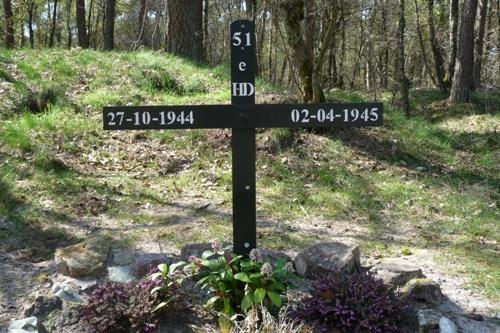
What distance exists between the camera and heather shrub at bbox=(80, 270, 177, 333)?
3457 mm

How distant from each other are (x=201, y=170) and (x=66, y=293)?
3736mm

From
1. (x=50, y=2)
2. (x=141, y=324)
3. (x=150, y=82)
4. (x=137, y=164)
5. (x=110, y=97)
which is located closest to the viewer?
(x=141, y=324)

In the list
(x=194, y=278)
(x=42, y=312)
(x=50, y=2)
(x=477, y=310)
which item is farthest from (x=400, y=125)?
(x=50, y=2)

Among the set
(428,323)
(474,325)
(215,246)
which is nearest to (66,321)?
(215,246)

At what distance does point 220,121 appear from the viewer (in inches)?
148

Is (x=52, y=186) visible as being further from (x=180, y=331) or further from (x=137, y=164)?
(x=180, y=331)

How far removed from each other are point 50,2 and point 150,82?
2374 cm

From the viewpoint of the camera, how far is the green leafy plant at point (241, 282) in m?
3.45

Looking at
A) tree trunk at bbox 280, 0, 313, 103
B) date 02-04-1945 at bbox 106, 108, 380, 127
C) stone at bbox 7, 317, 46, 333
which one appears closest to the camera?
stone at bbox 7, 317, 46, 333

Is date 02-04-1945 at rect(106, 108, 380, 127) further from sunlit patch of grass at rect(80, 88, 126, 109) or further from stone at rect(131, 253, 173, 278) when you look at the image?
sunlit patch of grass at rect(80, 88, 126, 109)

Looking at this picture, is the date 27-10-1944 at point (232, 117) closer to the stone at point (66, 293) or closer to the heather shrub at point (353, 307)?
the heather shrub at point (353, 307)

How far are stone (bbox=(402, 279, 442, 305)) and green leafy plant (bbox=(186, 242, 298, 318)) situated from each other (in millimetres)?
952

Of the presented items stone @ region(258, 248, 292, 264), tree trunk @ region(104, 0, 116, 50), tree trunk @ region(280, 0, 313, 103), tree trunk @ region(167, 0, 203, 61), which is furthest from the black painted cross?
tree trunk @ region(104, 0, 116, 50)

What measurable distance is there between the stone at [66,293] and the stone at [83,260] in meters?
0.25
